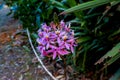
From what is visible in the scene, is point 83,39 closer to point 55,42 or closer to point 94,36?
point 94,36

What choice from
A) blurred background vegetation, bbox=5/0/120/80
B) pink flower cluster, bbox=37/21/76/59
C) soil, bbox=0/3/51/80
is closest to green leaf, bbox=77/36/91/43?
blurred background vegetation, bbox=5/0/120/80

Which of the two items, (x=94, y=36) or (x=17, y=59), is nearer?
(x=94, y=36)

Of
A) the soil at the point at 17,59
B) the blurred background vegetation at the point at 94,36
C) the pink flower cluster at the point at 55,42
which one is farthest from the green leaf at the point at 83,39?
the soil at the point at 17,59

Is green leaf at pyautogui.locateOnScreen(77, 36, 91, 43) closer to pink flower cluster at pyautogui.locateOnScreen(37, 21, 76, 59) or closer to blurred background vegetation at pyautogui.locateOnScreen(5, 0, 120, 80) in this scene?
blurred background vegetation at pyautogui.locateOnScreen(5, 0, 120, 80)

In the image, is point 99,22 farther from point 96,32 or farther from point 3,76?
point 3,76

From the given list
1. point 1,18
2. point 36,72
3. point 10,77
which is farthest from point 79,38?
point 1,18

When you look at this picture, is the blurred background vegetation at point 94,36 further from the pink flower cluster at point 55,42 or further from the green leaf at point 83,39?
the pink flower cluster at point 55,42

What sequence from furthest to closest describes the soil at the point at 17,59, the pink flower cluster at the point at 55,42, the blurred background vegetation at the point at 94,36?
the soil at the point at 17,59 < the blurred background vegetation at the point at 94,36 < the pink flower cluster at the point at 55,42

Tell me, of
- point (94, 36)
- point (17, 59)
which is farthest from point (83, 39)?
point (17, 59)
